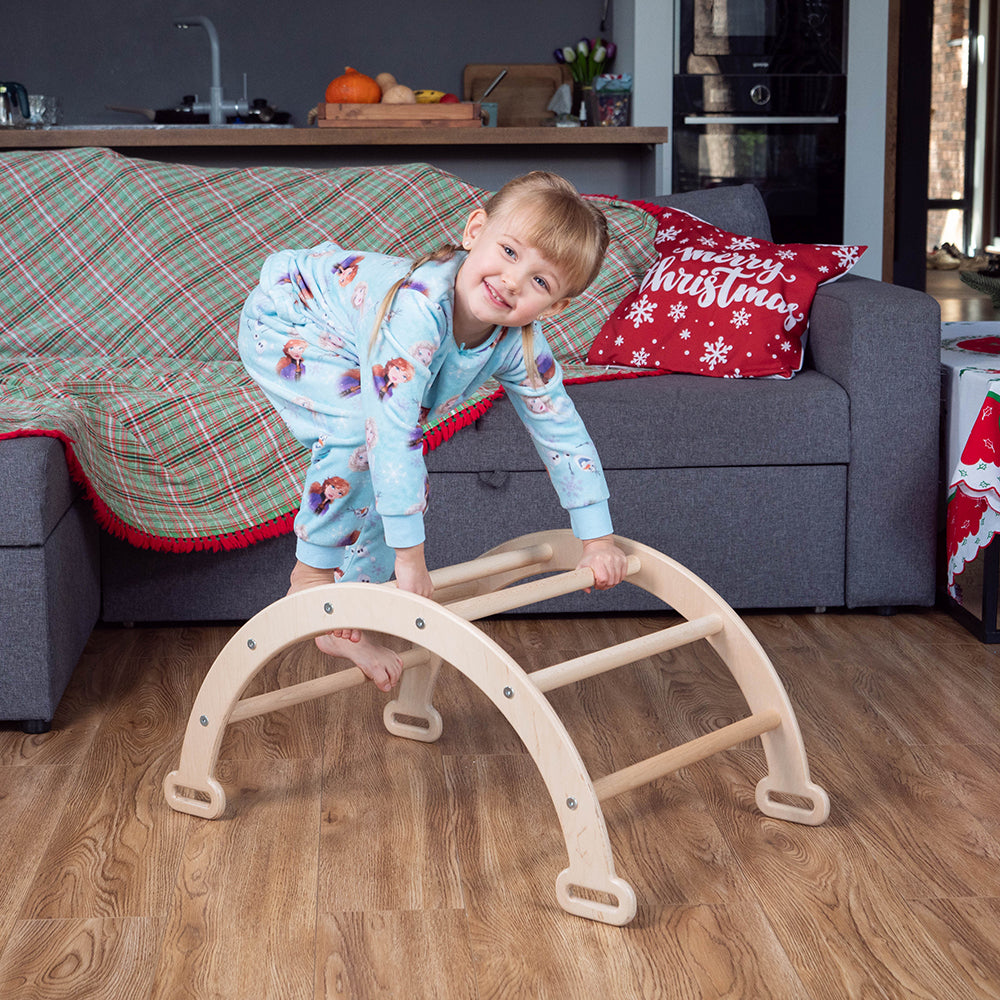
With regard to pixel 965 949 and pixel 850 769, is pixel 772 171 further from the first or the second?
pixel 965 949

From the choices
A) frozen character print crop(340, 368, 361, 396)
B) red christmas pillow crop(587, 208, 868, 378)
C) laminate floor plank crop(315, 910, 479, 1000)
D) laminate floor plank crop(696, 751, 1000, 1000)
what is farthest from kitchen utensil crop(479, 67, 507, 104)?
laminate floor plank crop(315, 910, 479, 1000)

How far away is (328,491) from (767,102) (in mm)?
3240

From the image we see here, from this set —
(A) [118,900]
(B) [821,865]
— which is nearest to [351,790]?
(A) [118,900]

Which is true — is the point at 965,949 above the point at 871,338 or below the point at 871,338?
below

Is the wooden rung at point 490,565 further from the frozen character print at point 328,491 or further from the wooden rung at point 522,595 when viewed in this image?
the frozen character print at point 328,491

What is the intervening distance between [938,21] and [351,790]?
6.98m

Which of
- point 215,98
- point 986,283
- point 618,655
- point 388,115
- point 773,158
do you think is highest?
point 215,98

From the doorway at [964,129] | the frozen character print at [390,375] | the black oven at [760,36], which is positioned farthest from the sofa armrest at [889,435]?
the doorway at [964,129]

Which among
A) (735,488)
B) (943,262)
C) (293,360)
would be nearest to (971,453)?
(735,488)

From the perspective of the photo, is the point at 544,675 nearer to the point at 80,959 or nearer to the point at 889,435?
the point at 80,959

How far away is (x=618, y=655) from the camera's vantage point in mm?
1356

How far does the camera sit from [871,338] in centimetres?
219

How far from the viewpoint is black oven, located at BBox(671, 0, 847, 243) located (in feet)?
13.8

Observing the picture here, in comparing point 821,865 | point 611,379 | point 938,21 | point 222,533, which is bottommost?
point 821,865
